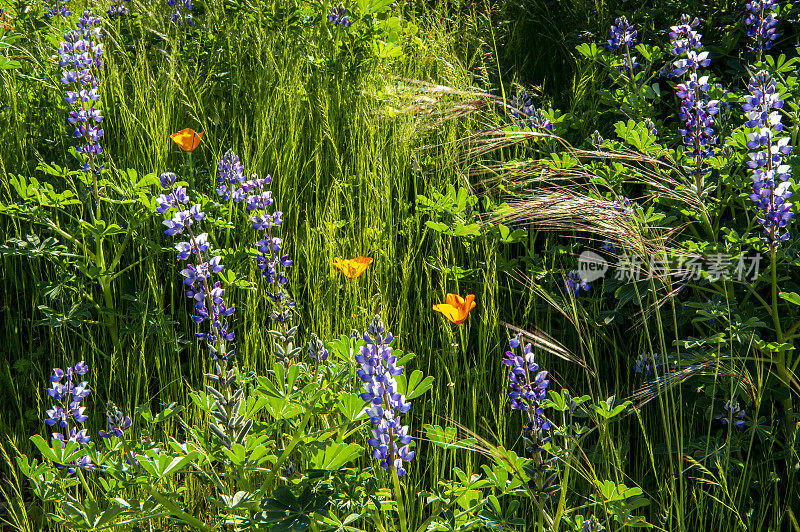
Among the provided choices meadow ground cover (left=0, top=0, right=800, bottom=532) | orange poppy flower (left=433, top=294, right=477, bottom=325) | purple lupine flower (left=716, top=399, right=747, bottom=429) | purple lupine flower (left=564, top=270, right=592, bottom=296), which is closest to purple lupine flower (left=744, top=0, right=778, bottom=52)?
meadow ground cover (left=0, top=0, right=800, bottom=532)

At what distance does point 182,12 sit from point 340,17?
2.68 ft

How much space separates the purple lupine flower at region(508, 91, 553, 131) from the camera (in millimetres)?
2229

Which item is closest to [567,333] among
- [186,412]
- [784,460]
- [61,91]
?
[784,460]

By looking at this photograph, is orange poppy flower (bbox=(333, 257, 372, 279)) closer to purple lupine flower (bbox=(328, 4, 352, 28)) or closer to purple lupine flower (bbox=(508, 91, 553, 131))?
purple lupine flower (bbox=(508, 91, 553, 131))

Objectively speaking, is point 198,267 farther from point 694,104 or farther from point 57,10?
point 57,10

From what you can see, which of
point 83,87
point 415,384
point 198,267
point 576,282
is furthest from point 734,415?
point 83,87

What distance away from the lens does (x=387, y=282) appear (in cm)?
209

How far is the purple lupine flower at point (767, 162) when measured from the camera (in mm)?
1510

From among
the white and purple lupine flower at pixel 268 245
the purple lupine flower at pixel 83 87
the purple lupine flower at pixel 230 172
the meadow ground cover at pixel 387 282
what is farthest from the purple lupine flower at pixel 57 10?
the white and purple lupine flower at pixel 268 245

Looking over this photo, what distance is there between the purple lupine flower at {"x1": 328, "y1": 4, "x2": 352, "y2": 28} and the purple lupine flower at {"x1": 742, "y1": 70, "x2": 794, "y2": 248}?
1.73 meters

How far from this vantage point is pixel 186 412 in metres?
1.84

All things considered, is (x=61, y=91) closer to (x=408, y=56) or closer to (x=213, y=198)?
(x=213, y=198)

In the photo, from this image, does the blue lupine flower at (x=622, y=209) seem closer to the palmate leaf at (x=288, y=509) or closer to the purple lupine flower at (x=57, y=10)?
the palmate leaf at (x=288, y=509)

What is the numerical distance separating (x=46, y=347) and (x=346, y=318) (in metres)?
0.99
